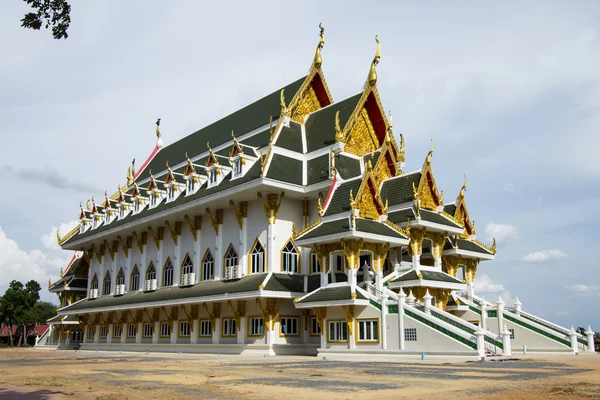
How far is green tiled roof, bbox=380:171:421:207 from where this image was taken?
24966mm

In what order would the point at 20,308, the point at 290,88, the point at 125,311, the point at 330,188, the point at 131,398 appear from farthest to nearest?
the point at 20,308, the point at 125,311, the point at 290,88, the point at 330,188, the point at 131,398

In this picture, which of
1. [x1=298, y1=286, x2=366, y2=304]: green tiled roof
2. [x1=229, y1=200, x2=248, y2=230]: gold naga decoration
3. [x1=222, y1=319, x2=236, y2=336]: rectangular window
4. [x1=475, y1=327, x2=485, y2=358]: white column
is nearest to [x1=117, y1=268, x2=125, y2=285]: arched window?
[x1=222, y1=319, x2=236, y2=336]: rectangular window

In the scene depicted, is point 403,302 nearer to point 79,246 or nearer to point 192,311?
point 192,311

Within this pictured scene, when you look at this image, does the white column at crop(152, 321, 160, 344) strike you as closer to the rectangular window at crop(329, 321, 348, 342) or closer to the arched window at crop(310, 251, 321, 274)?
the arched window at crop(310, 251, 321, 274)

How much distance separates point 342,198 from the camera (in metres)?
23.2

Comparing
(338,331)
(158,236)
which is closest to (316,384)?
(338,331)

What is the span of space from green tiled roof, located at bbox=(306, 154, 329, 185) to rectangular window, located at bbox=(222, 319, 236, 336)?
7189mm

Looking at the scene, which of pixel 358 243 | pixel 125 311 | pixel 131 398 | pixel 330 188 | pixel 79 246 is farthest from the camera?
pixel 79 246

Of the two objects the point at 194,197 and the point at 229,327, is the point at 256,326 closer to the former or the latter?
the point at 229,327

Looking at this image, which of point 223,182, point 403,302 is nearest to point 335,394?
point 403,302

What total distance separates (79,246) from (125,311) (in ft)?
30.2

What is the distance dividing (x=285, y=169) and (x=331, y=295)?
677 centimetres

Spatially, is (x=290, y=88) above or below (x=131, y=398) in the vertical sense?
above

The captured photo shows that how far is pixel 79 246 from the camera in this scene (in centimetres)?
4156
